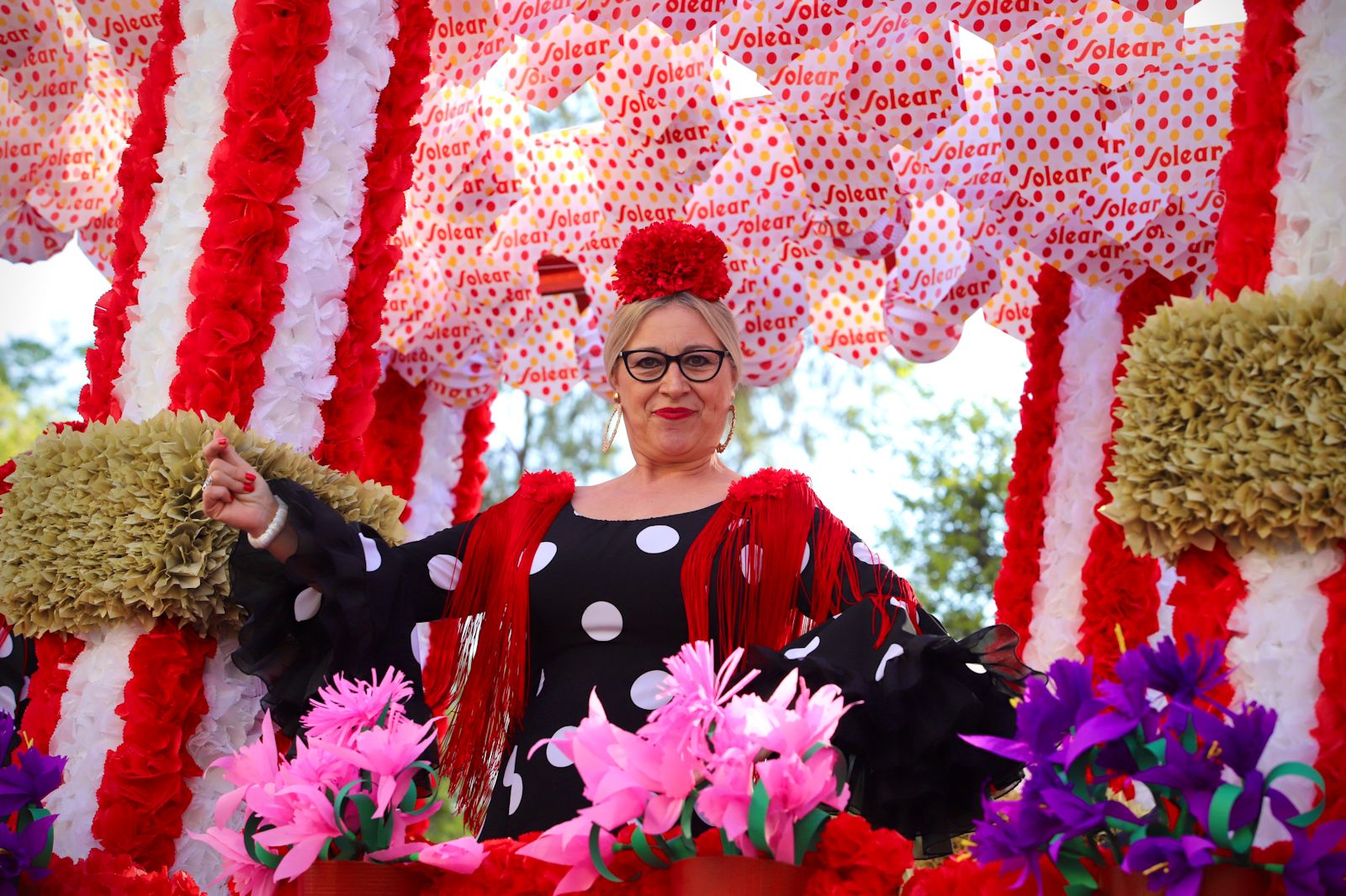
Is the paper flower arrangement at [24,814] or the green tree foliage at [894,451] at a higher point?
the green tree foliage at [894,451]

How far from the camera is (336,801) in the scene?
2203 mm

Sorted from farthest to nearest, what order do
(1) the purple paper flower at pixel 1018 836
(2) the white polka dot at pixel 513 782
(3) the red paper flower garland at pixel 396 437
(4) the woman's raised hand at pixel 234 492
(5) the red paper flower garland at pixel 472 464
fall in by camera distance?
1. (5) the red paper flower garland at pixel 472 464
2. (3) the red paper flower garland at pixel 396 437
3. (2) the white polka dot at pixel 513 782
4. (4) the woman's raised hand at pixel 234 492
5. (1) the purple paper flower at pixel 1018 836

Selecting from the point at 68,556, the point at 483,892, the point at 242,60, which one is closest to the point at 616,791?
the point at 483,892

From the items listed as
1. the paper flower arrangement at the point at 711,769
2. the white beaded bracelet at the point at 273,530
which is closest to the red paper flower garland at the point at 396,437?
the white beaded bracelet at the point at 273,530

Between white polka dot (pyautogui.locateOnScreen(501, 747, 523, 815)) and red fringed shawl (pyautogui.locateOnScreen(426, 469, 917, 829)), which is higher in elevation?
red fringed shawl (pyautogui.locateOnScreen(426, 469, 917, 829))

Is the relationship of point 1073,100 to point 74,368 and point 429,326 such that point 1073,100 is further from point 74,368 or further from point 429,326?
point 74,368

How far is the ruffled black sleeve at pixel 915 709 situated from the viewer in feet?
7.97

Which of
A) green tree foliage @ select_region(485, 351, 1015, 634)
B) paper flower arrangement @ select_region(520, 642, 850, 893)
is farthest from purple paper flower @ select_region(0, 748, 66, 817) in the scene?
green tree foliage @ select_region(485, 351, 1015, 634)

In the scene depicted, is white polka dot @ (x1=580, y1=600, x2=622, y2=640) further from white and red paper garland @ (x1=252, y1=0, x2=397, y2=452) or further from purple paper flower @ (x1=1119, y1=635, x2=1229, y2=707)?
purple paper flower @ (x1=1119, y1=635, x2=1229, y2=707)

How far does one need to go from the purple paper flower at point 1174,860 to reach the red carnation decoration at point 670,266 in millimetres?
1708

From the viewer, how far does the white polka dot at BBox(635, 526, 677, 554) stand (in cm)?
294

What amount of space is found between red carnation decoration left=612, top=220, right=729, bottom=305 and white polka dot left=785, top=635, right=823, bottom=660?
0.92 meters

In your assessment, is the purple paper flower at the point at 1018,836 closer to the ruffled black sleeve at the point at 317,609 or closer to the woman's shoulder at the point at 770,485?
the woman's shoulder at the point at 770,485

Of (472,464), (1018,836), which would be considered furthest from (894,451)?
→ (1018,836)
